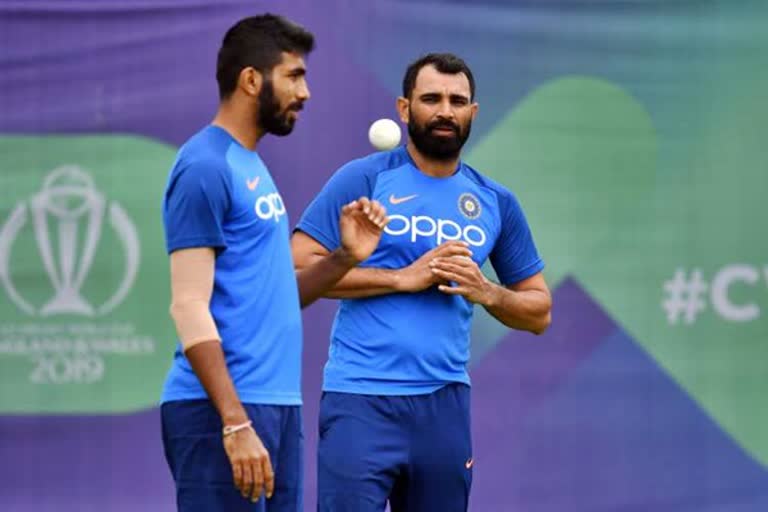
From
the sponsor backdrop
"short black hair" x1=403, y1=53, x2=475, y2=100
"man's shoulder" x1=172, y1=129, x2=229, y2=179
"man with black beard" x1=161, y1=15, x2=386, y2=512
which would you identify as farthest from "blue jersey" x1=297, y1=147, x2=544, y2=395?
the sponsor backdrop

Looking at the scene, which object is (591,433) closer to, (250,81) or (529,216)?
(529,216)

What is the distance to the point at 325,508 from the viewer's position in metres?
4.64

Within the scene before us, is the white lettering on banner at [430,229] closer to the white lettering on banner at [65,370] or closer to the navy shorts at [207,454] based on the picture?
the navy shorts at [207,454]

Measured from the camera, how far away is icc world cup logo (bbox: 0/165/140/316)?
20.1 feet

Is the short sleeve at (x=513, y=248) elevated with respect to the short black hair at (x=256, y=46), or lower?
lower

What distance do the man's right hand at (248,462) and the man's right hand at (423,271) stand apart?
49.7 inches

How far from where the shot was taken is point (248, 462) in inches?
135

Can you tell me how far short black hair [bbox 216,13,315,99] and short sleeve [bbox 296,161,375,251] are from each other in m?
1.06

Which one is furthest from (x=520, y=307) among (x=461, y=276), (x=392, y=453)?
(x=392, y=453)

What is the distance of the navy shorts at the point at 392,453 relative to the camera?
460cm

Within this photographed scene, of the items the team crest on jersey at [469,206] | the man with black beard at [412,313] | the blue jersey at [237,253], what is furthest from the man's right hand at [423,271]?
the blue jersey at [237,253]

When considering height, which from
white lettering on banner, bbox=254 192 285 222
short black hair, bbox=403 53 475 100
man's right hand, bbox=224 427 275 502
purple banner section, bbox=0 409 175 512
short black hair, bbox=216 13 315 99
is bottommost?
purple banner section, bbox=0 409 175 512

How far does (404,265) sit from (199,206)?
52.1 inches

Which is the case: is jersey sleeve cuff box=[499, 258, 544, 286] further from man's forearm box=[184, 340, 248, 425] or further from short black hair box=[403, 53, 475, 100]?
man's forearm box=[184, 340, 248, 425]
